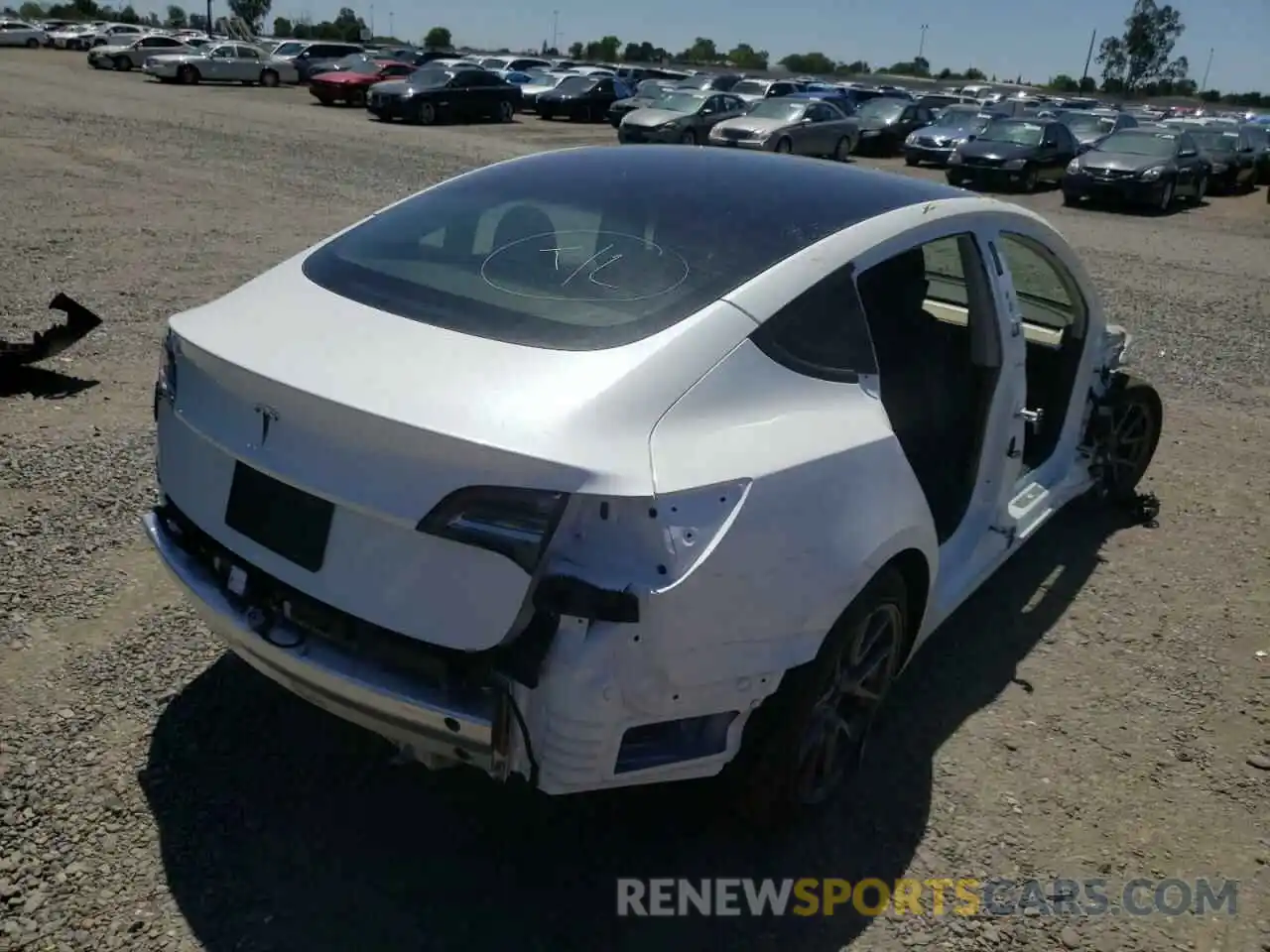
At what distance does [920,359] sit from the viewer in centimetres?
370

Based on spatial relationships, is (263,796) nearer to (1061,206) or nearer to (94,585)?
(94,585)

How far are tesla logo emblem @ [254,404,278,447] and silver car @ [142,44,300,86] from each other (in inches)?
1630

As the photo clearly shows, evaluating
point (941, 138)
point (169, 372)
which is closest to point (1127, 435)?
point (169, 372)

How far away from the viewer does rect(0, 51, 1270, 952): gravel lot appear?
8.44 feet

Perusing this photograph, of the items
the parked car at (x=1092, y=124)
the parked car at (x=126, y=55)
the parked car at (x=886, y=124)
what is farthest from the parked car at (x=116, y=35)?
the parked car at (x=1092, y=124)

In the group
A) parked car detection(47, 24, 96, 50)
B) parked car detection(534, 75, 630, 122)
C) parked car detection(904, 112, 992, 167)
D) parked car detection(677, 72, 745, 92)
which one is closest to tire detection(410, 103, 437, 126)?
parked car detection(534, 75, 630, 122)

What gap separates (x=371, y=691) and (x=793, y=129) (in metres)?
23.3

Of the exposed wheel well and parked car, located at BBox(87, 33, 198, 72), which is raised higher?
parked car, located at BBox(87, 33, 198, 72)

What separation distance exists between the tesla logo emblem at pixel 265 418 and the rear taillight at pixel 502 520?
1.68 feet

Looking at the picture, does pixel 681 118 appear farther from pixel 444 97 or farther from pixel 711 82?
pixel 711 82

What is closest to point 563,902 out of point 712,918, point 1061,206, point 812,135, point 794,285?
point 712,918

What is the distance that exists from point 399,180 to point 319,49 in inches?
1266

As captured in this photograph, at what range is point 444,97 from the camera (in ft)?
96.7

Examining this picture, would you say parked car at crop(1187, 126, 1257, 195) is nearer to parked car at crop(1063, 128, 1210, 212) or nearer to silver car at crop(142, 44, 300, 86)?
parked car at crop(1063, 128, 1210, 212)
